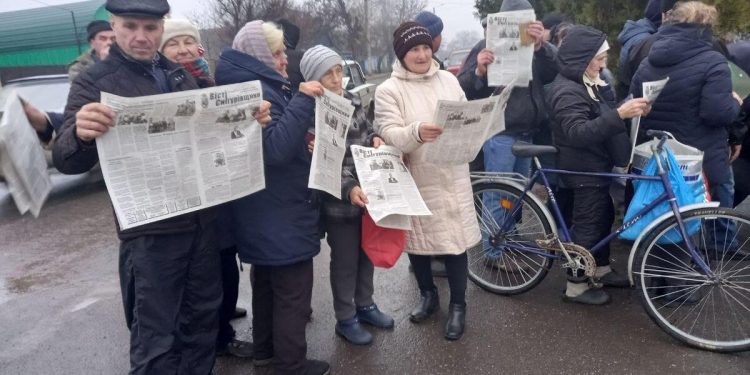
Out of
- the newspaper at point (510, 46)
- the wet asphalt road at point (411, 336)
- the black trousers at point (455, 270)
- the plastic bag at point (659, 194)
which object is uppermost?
the newspaper at point (510, 46)

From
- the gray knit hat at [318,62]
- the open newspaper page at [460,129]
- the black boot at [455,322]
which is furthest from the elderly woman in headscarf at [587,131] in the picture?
the gray knit hat at [318,62]

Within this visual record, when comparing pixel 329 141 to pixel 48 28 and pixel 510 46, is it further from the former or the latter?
pixel 48 28

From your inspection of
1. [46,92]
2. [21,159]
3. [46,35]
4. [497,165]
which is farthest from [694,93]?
[46,35]

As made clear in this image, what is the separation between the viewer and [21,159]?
1.80 metres

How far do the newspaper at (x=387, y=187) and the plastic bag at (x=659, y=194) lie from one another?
4.24 feet

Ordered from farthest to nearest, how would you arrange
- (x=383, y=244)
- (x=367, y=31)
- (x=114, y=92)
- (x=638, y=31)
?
(x=367, y=31) < (x=638, y=31) < (x=383, y=244) < (x=114, y=92)

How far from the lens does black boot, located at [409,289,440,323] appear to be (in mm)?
3402

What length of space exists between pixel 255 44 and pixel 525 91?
2.05 metres

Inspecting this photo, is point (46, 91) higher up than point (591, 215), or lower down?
lower down

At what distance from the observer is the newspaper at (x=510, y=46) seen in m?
3.38

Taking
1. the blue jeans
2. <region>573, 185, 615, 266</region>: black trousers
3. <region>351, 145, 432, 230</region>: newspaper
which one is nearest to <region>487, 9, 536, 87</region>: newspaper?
the blue jeans

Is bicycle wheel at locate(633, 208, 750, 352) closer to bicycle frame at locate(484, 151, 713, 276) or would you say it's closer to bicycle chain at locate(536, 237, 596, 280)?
bicycle frame at locate(484, 151, 713, 276)

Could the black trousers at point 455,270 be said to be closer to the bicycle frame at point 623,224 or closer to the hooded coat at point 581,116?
the bicycle frame at point 623,224

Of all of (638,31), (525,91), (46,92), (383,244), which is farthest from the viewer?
(46,92)
